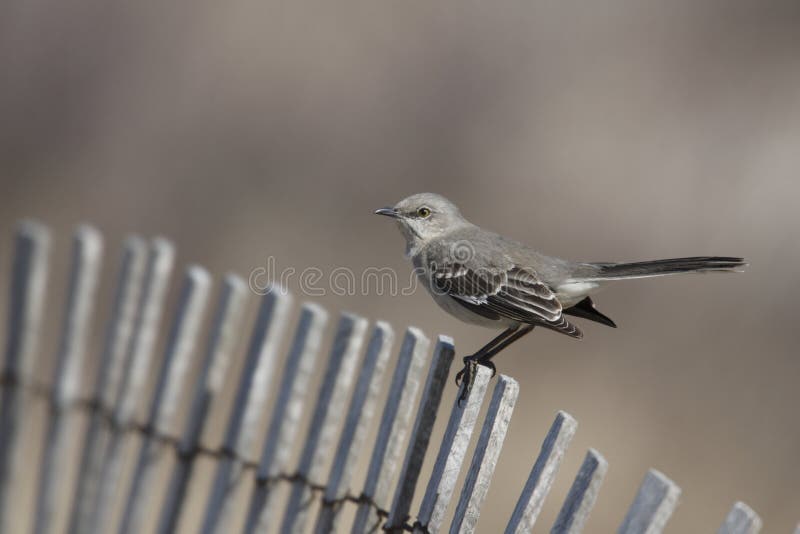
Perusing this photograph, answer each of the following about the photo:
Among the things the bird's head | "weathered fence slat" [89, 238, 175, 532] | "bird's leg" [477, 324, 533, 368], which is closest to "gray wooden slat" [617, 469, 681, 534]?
"weathered fence slat" [89, 238, 175, 532]

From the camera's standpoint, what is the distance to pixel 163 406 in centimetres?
270

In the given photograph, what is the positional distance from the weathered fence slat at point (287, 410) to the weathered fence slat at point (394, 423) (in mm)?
371

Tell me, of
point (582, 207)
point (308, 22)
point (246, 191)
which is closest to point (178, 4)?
point (308, 22)

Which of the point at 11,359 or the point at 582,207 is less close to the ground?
the point at 582,207

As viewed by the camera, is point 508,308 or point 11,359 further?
point 508,308

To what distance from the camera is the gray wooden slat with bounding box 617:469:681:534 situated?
2.55 meters

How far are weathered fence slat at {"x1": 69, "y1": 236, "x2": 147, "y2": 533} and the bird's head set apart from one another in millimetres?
3342

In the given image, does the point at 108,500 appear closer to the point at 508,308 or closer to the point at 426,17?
the point at 508,308

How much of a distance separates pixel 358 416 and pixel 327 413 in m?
0.14

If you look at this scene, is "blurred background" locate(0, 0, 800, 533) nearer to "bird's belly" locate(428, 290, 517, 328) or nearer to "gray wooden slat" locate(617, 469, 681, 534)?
"bird's belly" locate(428, 290, 517, 328)

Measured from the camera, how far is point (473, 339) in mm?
8953

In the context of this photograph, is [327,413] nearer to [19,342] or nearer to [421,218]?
[19,342]

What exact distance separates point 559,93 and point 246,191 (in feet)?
13.8

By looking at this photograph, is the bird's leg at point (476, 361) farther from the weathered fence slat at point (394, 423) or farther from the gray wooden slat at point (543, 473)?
the gray wooden slat at point (543, 473)
